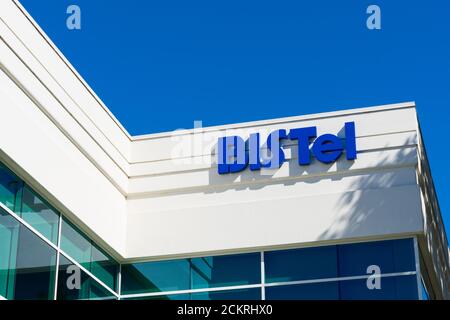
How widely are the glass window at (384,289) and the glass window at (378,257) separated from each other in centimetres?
16

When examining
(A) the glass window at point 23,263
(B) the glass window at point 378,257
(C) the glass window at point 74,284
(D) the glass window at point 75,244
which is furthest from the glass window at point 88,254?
(B) the glass window at point 378,257

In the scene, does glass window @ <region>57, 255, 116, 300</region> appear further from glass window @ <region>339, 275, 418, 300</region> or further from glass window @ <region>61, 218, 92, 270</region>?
glass window @ <region>339, 275, 418, 300</region>

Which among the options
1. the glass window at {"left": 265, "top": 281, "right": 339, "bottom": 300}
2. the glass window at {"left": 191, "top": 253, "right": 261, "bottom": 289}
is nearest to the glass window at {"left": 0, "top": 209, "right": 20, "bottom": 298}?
the glass window at {"left": 191, "top": 253, "right": 261, "bottom": 289}

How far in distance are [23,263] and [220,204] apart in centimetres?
464

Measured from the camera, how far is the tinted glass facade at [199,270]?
15453mm

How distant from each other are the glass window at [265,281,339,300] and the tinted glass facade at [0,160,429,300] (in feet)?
0.06

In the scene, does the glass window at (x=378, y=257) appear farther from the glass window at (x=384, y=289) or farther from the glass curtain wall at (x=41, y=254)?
the glass curtain wall at (x=41, y=254)

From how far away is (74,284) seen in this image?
16609 millimetres

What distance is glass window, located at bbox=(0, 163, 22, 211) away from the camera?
1471 cm

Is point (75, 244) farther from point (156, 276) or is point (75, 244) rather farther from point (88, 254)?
point (156, 276)

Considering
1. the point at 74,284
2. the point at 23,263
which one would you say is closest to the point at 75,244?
the point at 74,284

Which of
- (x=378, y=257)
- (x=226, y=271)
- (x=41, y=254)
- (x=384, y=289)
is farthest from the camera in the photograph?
(x=226, y=271)

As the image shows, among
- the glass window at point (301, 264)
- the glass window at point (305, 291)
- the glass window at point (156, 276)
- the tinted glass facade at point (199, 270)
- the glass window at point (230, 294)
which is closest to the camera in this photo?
the tinted glass facade at point (199, 270)

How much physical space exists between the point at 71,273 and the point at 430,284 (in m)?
7.11
